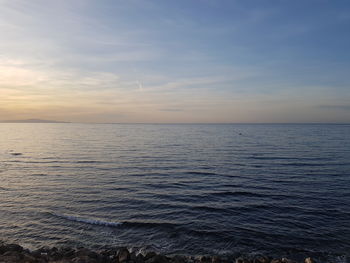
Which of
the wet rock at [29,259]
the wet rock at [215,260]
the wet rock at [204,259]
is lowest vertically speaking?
the wet rock at [204,259]

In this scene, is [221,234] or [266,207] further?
[266,207]

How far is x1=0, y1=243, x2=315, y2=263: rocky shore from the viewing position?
13352 millimetres

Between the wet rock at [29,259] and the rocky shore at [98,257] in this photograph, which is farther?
the rocky shore at [98,257]

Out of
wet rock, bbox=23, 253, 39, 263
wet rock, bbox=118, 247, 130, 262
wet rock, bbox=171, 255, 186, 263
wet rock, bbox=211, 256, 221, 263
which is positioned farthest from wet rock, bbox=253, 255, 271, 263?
wet rock, bbox=23, 253, 39, 263

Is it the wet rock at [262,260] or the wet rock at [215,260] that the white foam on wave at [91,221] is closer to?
the wet rock at [215,260]

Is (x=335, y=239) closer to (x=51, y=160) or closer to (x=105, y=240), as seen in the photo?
(x=105, y=240)

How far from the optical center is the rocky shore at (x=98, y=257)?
43.8ft

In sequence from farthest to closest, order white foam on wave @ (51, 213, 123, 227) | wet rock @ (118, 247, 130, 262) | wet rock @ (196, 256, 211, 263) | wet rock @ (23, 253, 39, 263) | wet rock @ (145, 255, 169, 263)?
white foam on wave @ (51, 213, 123, 227) < wet rock @ (196, 256, 211, 263) < wet rock @ (118, 247, 130, 262) < wet rock @ (145, 255, 169, 263) < wet rock @ (23, 253, 39, 263)

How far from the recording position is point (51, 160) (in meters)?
48.9

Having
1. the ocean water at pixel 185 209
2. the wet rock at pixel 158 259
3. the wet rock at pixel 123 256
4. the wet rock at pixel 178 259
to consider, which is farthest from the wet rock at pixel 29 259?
the wet rock at pixel 178 259

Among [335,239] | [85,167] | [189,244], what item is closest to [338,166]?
[335,239]

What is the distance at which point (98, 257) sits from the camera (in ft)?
45.9

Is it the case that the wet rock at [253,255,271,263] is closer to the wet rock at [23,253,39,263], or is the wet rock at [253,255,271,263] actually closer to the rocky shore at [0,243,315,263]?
the rocky shore at [0,243,315,263]

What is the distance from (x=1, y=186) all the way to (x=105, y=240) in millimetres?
21452
